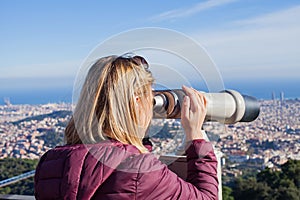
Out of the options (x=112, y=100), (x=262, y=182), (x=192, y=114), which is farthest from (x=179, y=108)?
(x=262, y=182)

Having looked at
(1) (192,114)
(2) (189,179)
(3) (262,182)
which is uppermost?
(1) (192,114)

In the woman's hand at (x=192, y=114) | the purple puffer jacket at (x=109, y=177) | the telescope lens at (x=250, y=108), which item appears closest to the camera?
the purple puffer jacket at (x=109, y=177)

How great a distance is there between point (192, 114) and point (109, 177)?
0.24 metres

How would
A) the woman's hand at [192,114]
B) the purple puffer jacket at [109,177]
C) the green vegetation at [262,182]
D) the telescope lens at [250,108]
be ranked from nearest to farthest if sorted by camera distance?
1. the purple puffer jacket at [109,177]
2. the woman's hand at [192,114]
3. the telescope lens at [250,108]
4. the green vegetation at [262,182]

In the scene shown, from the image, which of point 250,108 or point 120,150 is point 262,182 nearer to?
point 250,108

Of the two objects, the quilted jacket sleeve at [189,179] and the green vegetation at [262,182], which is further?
the green vegetation at [262,182]

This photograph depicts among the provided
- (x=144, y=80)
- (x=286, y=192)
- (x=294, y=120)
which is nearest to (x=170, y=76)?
(x=144, y=80)

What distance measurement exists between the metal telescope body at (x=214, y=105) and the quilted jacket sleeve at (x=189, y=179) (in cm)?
11

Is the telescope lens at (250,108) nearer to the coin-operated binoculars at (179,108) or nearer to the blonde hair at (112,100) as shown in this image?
the coin-operated binoculars at (179,108)

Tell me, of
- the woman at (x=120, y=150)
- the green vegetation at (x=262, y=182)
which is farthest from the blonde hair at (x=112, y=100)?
the green vegetation at (x=262, y=182)

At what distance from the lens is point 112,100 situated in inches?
37.0

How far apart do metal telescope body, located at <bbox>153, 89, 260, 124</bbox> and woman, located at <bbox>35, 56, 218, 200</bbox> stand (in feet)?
0.16

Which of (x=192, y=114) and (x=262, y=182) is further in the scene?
(x=262, y=182)

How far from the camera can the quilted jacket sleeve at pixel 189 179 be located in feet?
2.94
